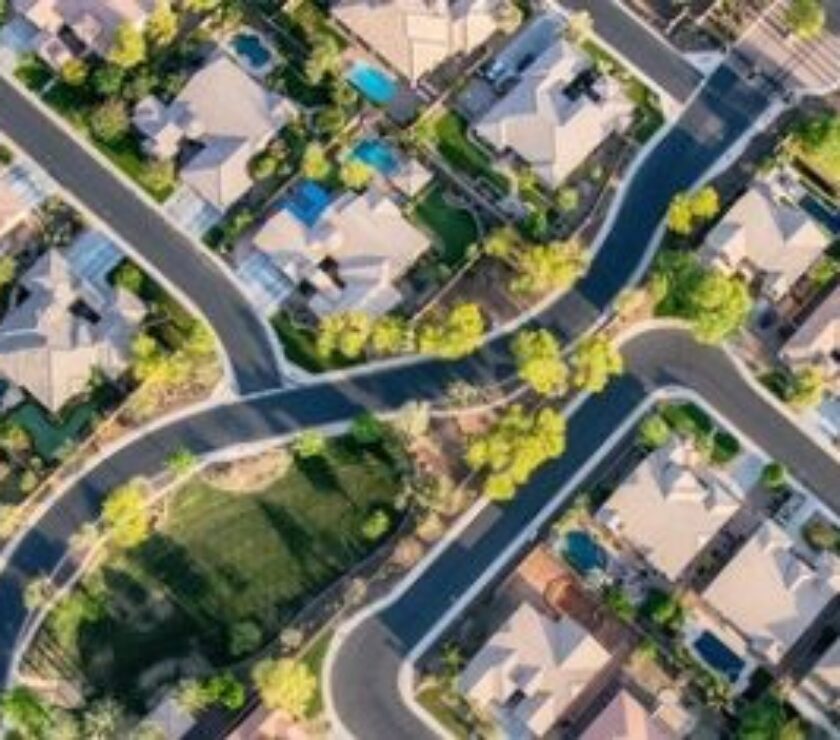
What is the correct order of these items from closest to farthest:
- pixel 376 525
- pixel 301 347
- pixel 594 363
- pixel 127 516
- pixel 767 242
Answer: pixel 127 516
pixel 594 363
pixel 376 525
pixel 767 242
pixel 301 347

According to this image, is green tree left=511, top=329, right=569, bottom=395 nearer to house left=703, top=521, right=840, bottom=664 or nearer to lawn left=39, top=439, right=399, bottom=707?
lawn left=39, top=439, right=399, bottom=707

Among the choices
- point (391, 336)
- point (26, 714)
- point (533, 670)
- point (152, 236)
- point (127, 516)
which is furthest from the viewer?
point (152, 236)

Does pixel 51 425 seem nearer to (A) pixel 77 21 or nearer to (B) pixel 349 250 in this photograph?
(B) pixel 349 250

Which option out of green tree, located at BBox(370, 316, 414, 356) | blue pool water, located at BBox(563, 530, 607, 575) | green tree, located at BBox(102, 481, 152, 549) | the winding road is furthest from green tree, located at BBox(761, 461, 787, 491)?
green tree, located at BBox(102, 481, 152, 549)

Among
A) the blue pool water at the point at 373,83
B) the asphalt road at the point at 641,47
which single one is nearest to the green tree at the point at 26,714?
the blue pool water at the point at 373,83

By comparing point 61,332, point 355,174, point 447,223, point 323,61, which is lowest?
point 61,332

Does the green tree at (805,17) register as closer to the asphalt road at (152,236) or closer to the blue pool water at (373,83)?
the blue pool water at (373,83)


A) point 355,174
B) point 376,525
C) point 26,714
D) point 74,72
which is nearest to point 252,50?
point 74,72
